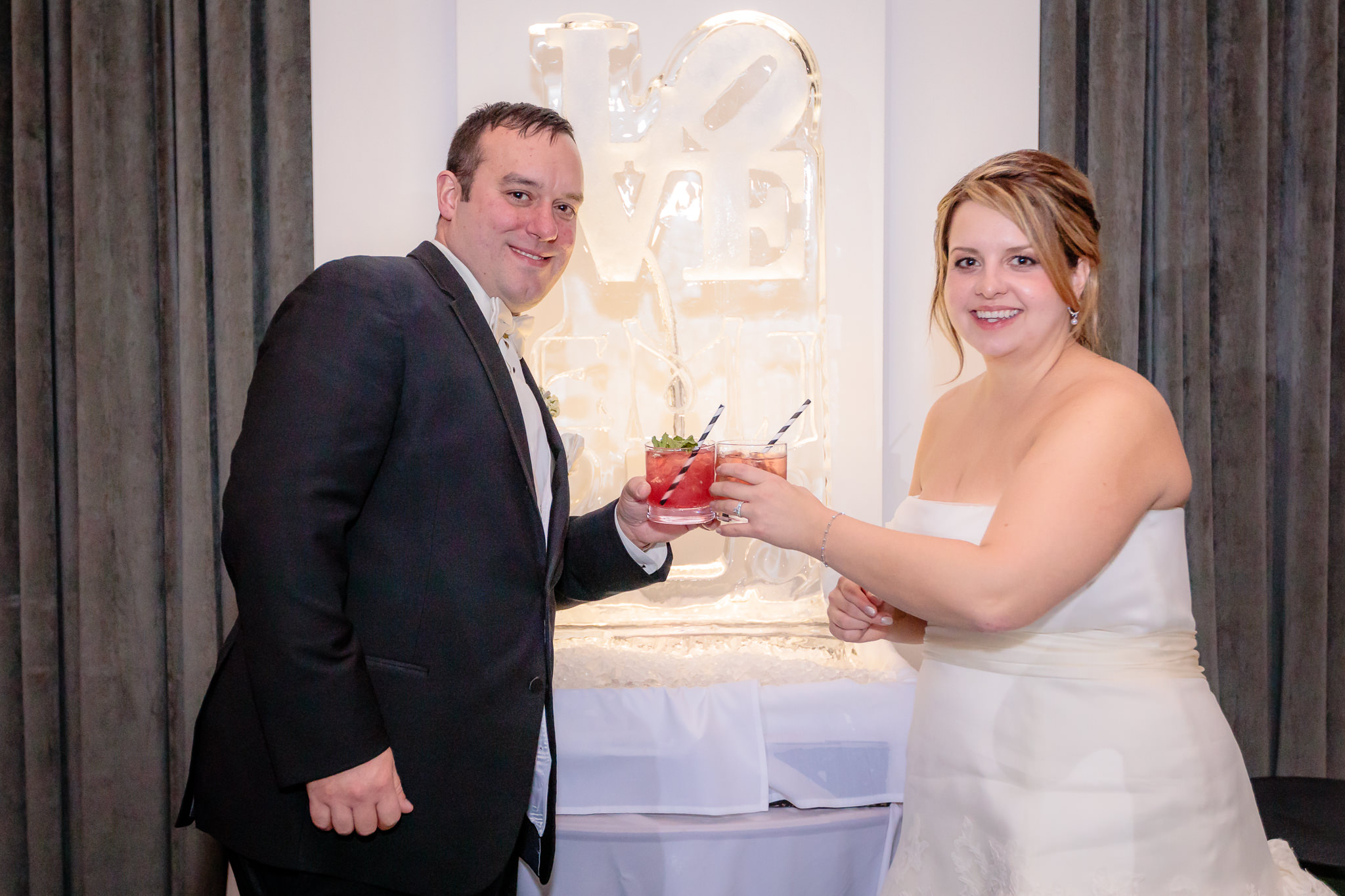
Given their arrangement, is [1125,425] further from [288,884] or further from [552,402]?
[288,884]

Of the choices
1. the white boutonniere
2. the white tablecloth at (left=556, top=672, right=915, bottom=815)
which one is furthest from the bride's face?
the white boutonniere

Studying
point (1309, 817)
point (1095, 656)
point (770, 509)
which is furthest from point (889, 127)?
point (1309, 817)

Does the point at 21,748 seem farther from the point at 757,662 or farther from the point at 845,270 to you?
Result: the point at 845,270

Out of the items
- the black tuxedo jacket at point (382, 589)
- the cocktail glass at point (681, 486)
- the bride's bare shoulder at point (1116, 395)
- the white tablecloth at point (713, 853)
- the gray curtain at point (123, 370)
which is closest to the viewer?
the black tuxedo jacket at point (382, 589)

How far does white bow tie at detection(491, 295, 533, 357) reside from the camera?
5.74 feet

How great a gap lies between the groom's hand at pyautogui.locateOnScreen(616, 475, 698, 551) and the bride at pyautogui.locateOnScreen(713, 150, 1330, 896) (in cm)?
29

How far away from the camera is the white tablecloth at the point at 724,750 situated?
2.05 metres

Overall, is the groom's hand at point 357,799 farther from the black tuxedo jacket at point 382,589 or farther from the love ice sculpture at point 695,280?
the love ice sculpture at point 695,280

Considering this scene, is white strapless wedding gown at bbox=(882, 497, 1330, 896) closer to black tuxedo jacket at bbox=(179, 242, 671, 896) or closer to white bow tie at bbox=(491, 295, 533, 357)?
black tuxedo jacket at bbox=(179, 242, 671, 896)

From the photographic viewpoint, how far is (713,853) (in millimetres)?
2020

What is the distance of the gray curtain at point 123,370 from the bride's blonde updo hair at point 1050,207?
6.37 feet

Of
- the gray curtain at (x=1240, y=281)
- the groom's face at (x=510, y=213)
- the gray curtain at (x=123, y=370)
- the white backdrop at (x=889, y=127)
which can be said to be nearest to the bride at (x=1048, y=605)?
the groom's face at (x=510, y=213)

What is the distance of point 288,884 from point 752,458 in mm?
1041

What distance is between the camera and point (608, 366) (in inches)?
98.2
